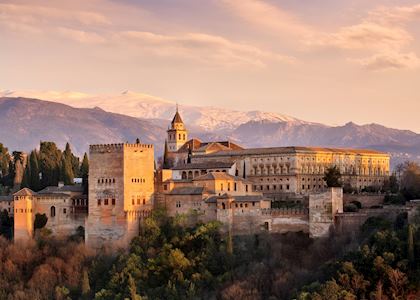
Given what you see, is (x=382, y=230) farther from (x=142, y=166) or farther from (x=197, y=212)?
(x=142, y=166)

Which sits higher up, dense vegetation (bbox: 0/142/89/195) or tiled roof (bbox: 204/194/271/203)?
dense vegetation (bbox: 0/142/89/195)

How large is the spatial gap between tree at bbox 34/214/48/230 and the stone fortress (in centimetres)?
25

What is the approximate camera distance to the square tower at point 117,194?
50.0 metres

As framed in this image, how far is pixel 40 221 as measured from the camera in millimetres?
51844

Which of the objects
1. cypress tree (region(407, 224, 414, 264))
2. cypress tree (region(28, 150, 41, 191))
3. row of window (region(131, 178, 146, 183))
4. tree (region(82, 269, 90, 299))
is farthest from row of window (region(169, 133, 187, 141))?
cypress tree (region(407, 224, 414, 264))

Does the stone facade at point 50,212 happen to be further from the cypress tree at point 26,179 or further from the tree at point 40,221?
the cypress tree at point 26,179

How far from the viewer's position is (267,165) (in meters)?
61.2

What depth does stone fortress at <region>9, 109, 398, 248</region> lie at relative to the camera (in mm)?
47906

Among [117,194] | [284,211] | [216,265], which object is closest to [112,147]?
[117,194]

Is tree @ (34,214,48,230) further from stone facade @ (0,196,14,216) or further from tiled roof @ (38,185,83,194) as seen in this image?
stone facade @ (0,196,14,216)

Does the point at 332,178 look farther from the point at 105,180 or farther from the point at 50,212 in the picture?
the point at 50,212

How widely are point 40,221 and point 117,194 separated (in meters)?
5.35

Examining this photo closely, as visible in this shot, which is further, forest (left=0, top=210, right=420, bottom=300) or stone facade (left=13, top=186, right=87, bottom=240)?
stone facade (left=13, top=186, right=87, bottom=240)

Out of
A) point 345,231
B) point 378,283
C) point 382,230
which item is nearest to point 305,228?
point 345,231
